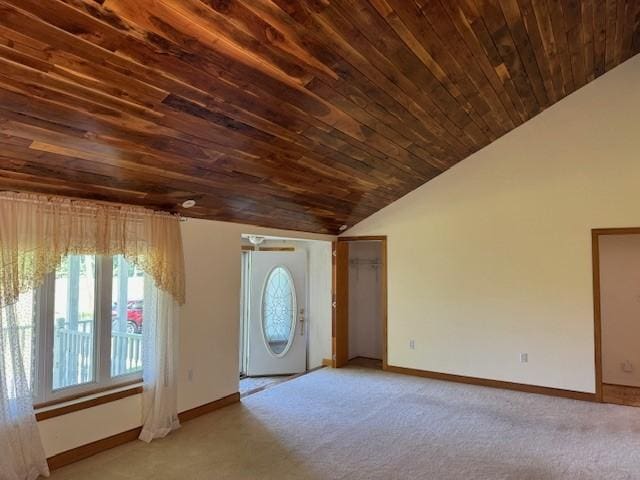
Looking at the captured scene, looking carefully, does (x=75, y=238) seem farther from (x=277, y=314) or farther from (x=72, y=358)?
(x=277, y=314)

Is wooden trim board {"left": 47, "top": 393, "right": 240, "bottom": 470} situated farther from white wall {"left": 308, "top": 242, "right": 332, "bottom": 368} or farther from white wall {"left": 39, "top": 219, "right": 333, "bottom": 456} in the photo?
white wall {"left": 308, "top": 242, "right": 332, "bottom": 368}

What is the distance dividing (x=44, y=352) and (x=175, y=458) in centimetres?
135

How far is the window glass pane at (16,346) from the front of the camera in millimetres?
3064

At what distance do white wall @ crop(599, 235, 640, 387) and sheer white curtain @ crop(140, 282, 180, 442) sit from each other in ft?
18.5

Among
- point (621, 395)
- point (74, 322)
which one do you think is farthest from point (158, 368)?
point (621, 395)

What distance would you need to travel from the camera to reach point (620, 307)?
5953mm

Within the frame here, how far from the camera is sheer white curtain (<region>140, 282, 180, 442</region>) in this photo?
4.00 meters

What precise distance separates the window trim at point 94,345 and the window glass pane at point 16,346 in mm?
104

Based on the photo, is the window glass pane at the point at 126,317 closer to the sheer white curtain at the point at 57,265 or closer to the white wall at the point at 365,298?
the sheer white curtain at the point at 57,265

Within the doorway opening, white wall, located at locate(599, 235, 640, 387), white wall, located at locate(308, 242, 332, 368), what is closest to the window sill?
the doorway opening

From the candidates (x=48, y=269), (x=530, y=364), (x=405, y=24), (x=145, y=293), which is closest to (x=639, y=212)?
(x=530, y=364)

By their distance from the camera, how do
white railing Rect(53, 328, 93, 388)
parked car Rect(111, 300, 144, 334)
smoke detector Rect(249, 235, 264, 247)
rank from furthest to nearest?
smoke detector Rect(249, 235, 264, 247) < parked car Rect(111, 300, 144, 334) < white railing Rect(53, 328, 93, 388)

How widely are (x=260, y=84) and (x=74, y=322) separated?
2.60 metres

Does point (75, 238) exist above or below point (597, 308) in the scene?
above
